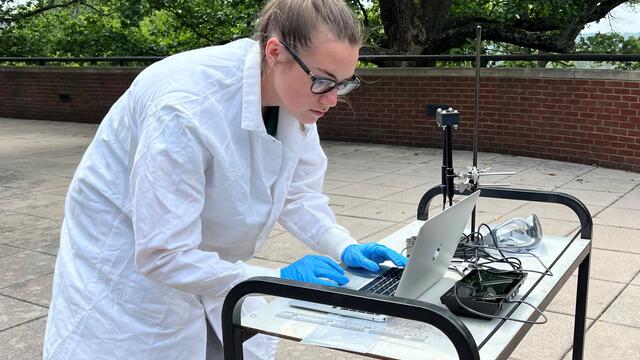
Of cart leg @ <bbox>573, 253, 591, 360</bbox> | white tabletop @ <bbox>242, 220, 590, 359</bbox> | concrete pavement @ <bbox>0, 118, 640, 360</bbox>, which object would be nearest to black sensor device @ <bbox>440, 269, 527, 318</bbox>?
white tabletop @ <bbox>242, 220, 590, 359</bbox>

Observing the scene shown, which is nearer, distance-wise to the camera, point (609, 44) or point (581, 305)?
point (581, 305)

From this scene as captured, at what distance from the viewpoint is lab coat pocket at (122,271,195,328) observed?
191 cm

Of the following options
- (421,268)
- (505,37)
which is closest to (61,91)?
(505,37)

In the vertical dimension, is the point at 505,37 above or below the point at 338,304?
above

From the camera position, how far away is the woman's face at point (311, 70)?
175 cm

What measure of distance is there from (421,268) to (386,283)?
261 mm

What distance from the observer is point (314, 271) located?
192 cm

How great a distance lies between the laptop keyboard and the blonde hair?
0.70 m

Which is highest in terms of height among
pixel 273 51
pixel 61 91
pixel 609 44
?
pixel 273 51

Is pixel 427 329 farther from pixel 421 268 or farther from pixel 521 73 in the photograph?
pixel 521 73

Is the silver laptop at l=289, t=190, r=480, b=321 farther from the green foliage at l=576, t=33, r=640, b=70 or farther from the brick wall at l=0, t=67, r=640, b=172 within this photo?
the green foliage at l=576, t=33, r=640, b=70

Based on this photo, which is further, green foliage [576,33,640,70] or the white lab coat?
green foliage [576,33,640,70]

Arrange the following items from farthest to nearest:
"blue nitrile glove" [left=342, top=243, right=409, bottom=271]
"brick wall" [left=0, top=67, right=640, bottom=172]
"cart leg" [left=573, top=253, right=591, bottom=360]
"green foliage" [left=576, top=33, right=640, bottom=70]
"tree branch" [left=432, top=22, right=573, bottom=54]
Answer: "tree branch" [left=432, top=22, right=573, bottom=54] < "green foliage" [left=576, top=33, right=640, bottom=70] < "brick wall" [left=0, top=67, right=640, bottom=172] < "cart leg" [left=573, top=253, right=591, bottom=360] < "blue nitrile glove" [left=342, top=243, right=409, bottom=271]

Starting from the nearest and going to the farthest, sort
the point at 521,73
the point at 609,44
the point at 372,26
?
the point at 521,73, the point at 609,44, the point at 372,26
